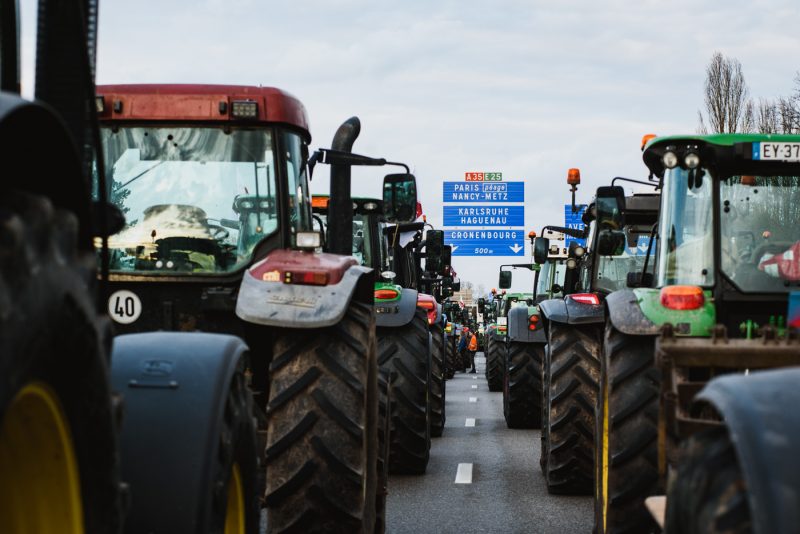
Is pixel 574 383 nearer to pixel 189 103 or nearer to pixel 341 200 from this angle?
pixel 341 200

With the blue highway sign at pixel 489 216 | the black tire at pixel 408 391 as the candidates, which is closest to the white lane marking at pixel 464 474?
the black tire at pixel 408 391

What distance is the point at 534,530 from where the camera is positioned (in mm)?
8578

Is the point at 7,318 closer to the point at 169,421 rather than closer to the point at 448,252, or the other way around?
the point at 169,421

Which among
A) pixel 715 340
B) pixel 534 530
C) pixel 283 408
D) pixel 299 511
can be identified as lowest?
pixel 534 530

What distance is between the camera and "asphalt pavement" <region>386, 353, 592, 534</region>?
28.9 ft

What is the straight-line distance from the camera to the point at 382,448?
25.2 ft

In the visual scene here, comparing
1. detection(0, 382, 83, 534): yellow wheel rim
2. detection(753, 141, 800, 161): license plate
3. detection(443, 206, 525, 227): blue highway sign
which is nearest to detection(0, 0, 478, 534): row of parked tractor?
detection(0, 382, 83, 534): yellow wheel rim

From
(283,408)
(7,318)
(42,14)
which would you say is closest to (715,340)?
(283,408)

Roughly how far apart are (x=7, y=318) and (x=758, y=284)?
18.0 feet

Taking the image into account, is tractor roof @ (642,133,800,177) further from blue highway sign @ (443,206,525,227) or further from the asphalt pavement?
blue highway sign @ (443,206,525,227)

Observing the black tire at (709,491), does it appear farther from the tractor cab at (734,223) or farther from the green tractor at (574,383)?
the green tractor at (574,383)

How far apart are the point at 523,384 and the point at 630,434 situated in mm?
9078

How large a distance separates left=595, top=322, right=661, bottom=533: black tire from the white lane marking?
4530mm

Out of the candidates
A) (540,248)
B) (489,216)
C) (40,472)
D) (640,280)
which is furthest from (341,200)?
(489,216)
